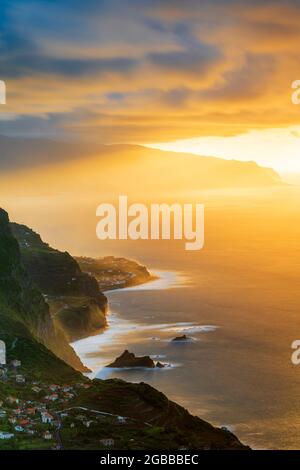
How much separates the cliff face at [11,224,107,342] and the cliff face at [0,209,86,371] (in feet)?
46.0

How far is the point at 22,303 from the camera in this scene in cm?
13562

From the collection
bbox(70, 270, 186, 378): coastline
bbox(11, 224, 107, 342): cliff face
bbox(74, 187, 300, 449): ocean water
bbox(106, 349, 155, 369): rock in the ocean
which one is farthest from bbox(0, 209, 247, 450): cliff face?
bbox(11, 224, 107, 342): cliff face

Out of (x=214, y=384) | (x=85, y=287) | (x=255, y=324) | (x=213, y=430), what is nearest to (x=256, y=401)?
(x=214, y=384)

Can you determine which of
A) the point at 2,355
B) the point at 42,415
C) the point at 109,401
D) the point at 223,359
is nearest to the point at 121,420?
the point at 109,401

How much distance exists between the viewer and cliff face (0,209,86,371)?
13075cm

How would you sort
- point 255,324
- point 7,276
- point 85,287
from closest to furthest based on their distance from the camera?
point 7,276, point 255,324, point 85,287

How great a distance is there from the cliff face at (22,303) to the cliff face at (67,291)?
14.0 m

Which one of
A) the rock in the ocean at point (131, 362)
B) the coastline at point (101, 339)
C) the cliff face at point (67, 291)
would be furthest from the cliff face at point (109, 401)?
the cliff face at point (67, 291)

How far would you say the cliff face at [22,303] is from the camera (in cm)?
13075

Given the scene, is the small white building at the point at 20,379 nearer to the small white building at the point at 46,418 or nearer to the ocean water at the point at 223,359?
the small white building at the point at 46,418

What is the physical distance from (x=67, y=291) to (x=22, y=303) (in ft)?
155

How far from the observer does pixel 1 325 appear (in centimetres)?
11462
